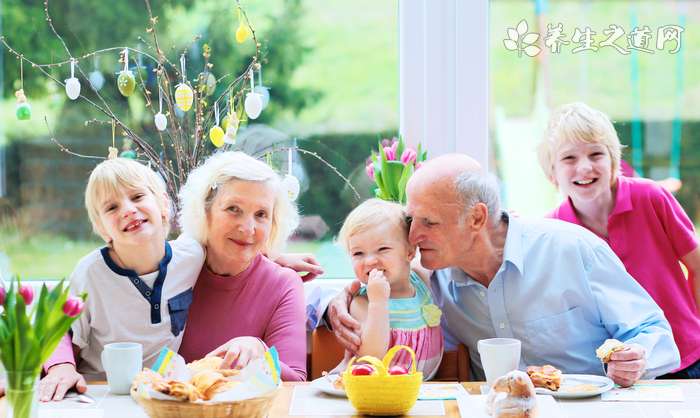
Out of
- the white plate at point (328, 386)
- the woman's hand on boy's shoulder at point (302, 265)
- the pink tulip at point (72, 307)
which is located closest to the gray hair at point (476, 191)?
the woman's hand on boy's shoulder at point (302, 265)

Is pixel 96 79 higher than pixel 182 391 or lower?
higher

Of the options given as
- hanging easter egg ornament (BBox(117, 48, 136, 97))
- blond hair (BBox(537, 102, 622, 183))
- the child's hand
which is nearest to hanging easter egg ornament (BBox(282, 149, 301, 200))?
hanging easter egg ornament (BBox(117, 48, 136, 97))

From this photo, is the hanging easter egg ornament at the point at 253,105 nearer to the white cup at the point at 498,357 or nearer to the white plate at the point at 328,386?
the white plate at the point at 328,386

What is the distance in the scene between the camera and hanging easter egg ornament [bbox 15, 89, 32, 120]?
3.13 m

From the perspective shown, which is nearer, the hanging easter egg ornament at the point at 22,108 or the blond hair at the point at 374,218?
the blond hair at the point at 374,218

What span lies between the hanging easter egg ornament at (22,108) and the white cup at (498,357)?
72.4 inches

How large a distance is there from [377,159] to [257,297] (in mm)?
672

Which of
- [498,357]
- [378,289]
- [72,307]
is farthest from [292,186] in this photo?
[72,307]

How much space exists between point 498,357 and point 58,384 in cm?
98

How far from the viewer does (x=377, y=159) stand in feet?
9.97

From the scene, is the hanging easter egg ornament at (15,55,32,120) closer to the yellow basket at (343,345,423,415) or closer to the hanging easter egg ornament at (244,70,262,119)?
the hanging easter egg ornament at (244,70,262,119)

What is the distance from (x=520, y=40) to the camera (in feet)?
10.5

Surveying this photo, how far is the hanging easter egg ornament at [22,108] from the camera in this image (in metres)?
3.13

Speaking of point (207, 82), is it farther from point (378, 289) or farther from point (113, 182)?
point (378, 289)
